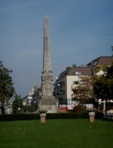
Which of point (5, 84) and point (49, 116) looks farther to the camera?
point (5, 84)

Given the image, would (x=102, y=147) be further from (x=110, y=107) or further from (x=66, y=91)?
(x=66, y=91)

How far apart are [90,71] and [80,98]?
3101 centimetres

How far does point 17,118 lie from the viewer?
155ft

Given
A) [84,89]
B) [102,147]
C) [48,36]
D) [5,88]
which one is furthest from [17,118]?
[102,147]

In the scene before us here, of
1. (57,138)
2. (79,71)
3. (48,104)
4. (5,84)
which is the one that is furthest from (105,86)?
(79,71)

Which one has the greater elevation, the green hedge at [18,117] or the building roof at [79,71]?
the building roof at [79,71]

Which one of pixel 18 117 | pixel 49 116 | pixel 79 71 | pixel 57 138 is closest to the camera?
pixel 57 138

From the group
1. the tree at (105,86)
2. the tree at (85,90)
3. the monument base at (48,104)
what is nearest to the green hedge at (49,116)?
the tree at (105,86)

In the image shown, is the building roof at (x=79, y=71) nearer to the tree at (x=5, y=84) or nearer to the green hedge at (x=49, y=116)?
the tree at (x=5, y=84)

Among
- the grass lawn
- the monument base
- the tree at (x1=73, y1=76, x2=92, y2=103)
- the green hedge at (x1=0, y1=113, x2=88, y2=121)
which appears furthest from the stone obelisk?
the grass lawn

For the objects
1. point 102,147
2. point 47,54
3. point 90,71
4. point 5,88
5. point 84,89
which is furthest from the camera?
point 90,71

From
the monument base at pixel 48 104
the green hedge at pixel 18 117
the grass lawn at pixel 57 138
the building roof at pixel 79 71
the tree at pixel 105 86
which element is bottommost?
the grass lawn at pixel 57 138

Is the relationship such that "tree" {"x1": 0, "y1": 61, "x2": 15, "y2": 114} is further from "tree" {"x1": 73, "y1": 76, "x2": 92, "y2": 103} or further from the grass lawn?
the grass lawn

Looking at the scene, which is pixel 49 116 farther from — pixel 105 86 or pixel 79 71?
pixel 79 71
